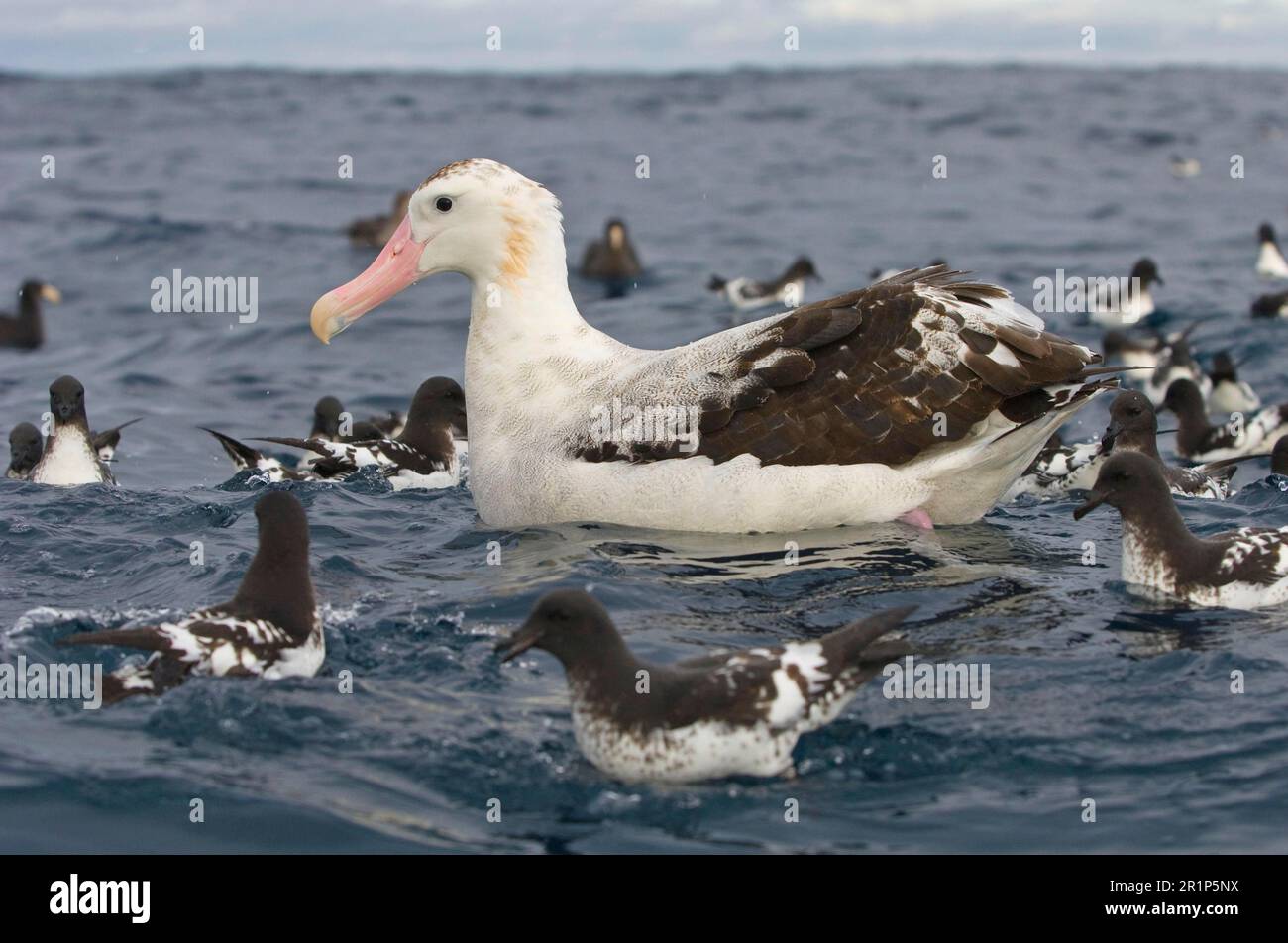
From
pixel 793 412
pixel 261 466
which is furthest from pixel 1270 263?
pixel 793 412

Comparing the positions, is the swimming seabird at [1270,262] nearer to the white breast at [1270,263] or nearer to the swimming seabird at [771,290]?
the white breast at [1270,263]

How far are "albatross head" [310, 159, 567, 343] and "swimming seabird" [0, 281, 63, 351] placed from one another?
11.8m

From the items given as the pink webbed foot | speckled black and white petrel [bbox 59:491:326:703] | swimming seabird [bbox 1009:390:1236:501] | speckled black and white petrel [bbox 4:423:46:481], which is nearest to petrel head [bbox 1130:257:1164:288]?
swimming seabird [bbox 1009:390:1236:501]

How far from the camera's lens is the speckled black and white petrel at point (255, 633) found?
23.1ft

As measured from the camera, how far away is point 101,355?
20.3 meters

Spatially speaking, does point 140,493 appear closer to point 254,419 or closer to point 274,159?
point 254,419

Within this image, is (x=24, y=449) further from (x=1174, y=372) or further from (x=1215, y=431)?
(x=1174, y=372)

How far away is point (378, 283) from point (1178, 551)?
4833 mm

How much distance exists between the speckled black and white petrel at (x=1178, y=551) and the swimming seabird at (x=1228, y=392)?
28.1 ft

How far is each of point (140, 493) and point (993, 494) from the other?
577 centimetres

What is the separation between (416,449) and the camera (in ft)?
40.7

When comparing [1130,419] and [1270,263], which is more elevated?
[1270,263]

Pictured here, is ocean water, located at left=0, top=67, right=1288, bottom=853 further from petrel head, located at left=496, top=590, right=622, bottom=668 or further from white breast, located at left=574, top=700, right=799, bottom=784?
petrel head, located at left=496, top=590, right=622, bottom=668
